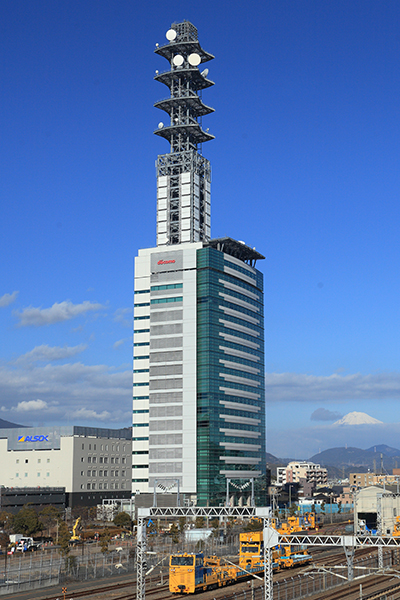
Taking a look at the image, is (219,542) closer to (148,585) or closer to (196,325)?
(148,585)

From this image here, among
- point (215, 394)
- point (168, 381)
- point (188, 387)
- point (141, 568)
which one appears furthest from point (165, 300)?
point (141, 568)

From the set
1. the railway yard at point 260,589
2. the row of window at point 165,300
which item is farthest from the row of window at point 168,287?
the railway yard at point 260,589

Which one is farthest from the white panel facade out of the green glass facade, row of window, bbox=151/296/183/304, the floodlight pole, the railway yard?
the floodlight pole

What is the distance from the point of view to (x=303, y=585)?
8275 centimetres

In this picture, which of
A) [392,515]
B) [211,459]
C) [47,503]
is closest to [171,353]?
[211,459]

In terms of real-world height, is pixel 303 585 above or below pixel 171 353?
below

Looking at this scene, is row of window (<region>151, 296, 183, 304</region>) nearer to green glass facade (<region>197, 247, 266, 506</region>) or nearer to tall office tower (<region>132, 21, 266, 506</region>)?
tall office tower (<region>132, 21, 266, 506</region>)

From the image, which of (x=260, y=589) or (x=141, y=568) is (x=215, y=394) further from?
(x=141, y=568)

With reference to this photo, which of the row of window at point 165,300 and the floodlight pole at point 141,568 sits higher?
the row of window at point 165,300

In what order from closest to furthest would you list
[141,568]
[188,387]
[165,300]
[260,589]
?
[141,568] < [260,589] < [188,387] < [165,300]

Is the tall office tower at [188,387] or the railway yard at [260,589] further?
the tall office tower at [188,387]

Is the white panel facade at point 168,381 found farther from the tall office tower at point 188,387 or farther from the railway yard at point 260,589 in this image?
the railway yard at point 260,589

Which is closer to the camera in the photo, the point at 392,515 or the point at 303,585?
the point at 303,585

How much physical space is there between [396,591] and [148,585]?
3003 centimetres
